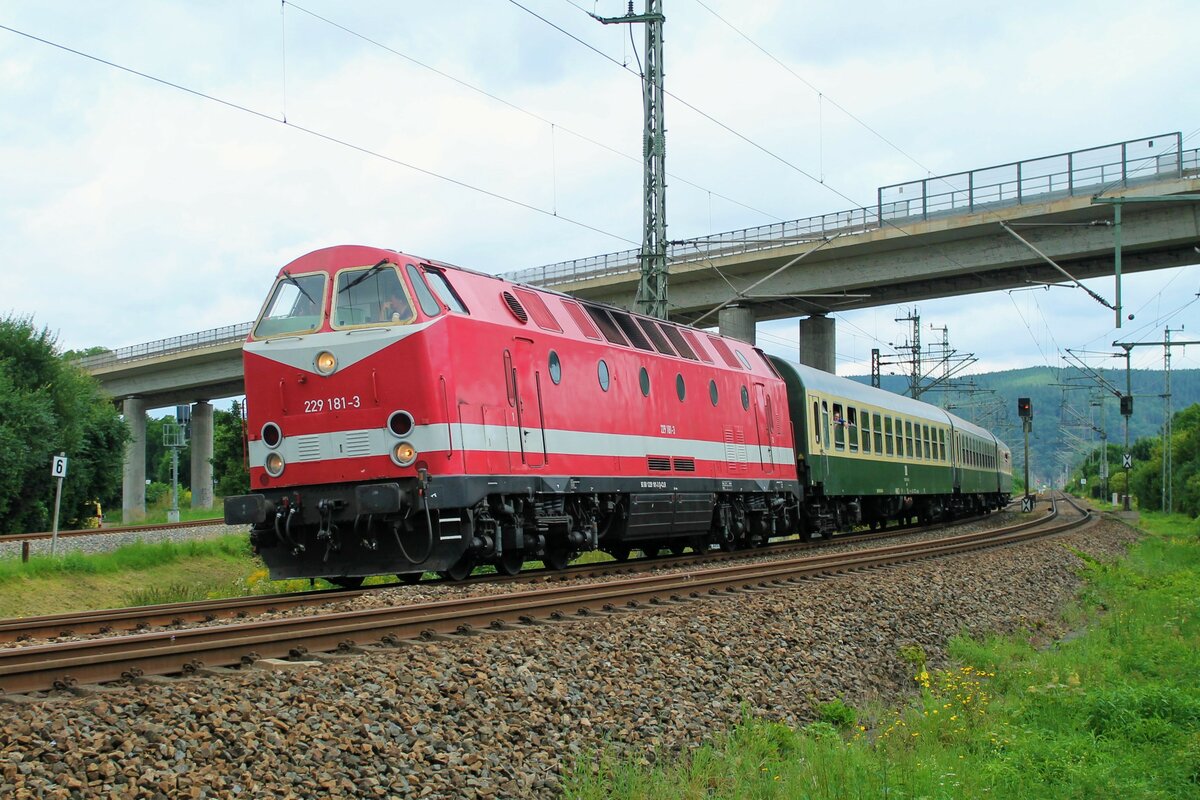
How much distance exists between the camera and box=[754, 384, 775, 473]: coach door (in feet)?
70.5

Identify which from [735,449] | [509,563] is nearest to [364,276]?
[509,563]

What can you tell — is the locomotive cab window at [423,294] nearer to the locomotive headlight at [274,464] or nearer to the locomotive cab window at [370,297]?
the locomotive cab window at [370,297]

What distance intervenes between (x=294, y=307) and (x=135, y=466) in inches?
2203

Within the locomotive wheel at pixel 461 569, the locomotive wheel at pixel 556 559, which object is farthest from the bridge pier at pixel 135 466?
the locomotive wheel at pixel 461 569

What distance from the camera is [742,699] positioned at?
9312 millimetres

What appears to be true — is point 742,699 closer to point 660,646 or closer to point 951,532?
point 660,646

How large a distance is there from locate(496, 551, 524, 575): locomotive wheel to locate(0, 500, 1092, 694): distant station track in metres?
1.33

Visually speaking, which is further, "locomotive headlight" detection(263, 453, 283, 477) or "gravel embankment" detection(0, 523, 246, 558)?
"gravel embankment" detection(0, 523, 246, 558)

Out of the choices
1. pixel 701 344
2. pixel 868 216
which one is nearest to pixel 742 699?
pixel 701 344

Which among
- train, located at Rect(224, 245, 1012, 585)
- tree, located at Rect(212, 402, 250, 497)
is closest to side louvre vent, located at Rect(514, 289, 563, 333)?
train, located at Rect(224, 245, 1012, 585)

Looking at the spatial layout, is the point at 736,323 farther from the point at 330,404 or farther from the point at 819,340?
the point at 330,404

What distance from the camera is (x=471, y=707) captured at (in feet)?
23.7

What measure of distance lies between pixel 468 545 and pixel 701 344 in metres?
8.58

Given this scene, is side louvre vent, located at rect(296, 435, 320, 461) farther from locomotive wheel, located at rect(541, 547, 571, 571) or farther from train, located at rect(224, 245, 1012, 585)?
locomotive wheel, located at rect(541, 547, 571, 571)
